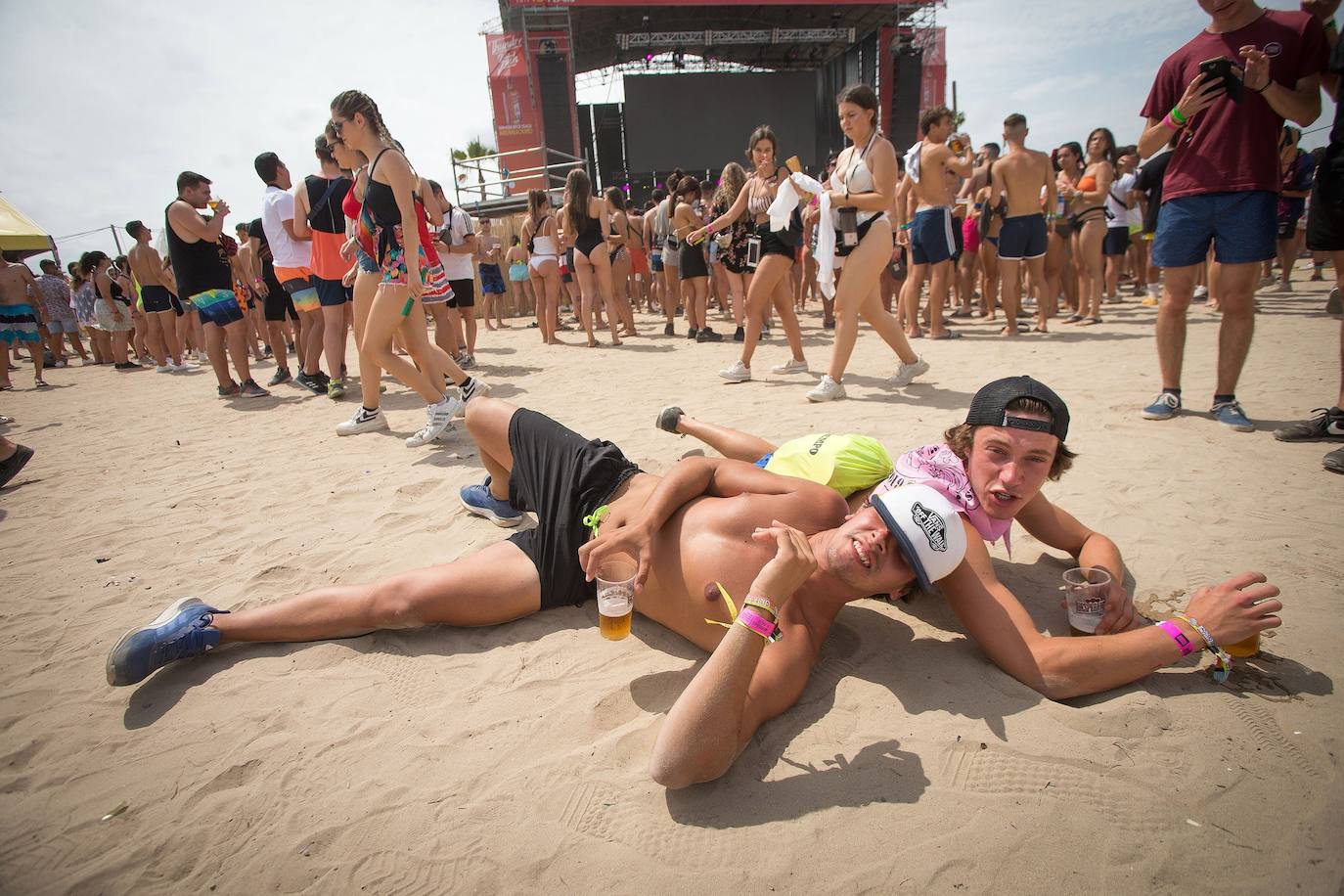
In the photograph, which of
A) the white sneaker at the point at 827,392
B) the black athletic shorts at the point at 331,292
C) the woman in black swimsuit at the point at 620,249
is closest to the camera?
the white sneaker at the point at 827,392

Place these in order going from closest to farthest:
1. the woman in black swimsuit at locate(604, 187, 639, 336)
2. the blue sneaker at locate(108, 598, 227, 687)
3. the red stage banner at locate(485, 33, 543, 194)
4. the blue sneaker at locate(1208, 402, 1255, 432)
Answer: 1. the blue sneaker at locate(108, 598, 227, 687)
2. the blue sneaker at locate(1208, 402, 1255, 432)
3. the woman in black swimsuit at locate(604, 187, 639, 336)
4. the red stage banner at locate(485, 33, 543, 194)

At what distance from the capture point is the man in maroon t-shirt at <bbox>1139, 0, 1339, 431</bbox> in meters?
3.48

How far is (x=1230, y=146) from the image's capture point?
12.0ft

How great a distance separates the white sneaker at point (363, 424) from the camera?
200 inches

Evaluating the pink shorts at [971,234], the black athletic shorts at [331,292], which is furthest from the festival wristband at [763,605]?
the pink shorts at [971,234]

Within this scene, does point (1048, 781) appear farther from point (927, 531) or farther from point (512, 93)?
point (512, 93)

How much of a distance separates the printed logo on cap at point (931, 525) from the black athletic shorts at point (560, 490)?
3.92 ft

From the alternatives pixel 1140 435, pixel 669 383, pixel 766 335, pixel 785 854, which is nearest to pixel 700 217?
pixel 766 335

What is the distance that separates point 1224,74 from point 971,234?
21.3 ft

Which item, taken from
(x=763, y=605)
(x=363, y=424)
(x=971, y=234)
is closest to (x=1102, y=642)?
(x=763, y=605)

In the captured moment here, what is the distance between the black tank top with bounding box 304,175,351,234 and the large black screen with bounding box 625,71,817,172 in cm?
2605

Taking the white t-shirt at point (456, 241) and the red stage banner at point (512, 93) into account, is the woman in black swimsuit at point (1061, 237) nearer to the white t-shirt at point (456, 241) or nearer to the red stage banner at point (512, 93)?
the white t-shirt at point (456, 241)

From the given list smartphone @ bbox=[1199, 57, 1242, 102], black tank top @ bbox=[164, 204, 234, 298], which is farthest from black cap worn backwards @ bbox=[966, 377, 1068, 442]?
black tank top @ bbox=[164, 204, 234, 298]

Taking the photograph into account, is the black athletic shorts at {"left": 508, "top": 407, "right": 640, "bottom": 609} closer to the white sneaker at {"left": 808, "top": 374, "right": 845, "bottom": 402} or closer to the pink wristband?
the pink wristband
